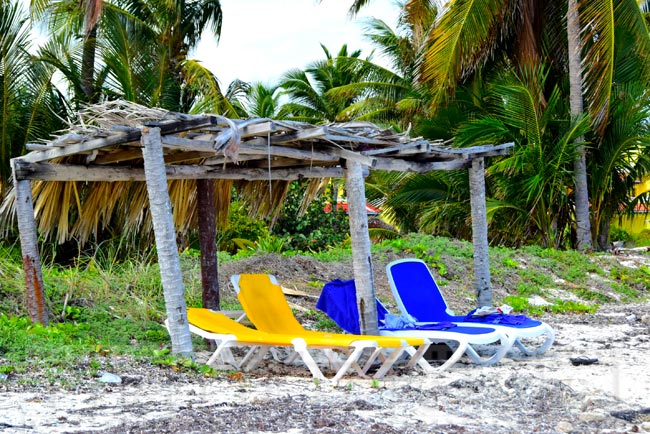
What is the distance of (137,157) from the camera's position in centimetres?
705

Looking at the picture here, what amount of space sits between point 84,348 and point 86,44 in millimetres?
9867

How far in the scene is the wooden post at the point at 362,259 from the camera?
7.09 metres

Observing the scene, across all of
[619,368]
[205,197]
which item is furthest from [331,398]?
[205,197]

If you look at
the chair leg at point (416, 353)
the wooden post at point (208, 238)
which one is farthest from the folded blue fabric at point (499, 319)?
the wooden post at point (208, 238)

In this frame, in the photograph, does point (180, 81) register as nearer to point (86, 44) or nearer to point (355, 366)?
point (86, 44)

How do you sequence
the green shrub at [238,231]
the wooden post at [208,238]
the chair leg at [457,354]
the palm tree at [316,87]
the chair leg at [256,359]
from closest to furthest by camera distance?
1. the chair leg at [457,354]
2. the chair leg at [256,359]
3. the wooden post at [208,238]
4. the green shrub at [238,231]
5. the palm tree at [316,87]

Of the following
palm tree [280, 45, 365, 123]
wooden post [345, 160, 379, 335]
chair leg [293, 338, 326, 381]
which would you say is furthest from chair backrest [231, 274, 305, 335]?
palm tree [280, 45, 365, 123]

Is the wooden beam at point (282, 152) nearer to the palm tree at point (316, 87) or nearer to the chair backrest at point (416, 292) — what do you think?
the chair backrest at point (416, 292)

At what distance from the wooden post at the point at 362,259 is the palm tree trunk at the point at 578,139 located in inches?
371

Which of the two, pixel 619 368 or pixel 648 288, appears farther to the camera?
pixel 648 288

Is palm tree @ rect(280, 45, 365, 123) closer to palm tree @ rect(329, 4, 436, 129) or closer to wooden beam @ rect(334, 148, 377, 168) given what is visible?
palm tree @ rect(329, 4, 436, 129)

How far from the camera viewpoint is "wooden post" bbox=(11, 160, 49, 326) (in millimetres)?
7211

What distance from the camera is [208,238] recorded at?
8.20 m

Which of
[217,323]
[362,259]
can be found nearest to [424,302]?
[362,259]
